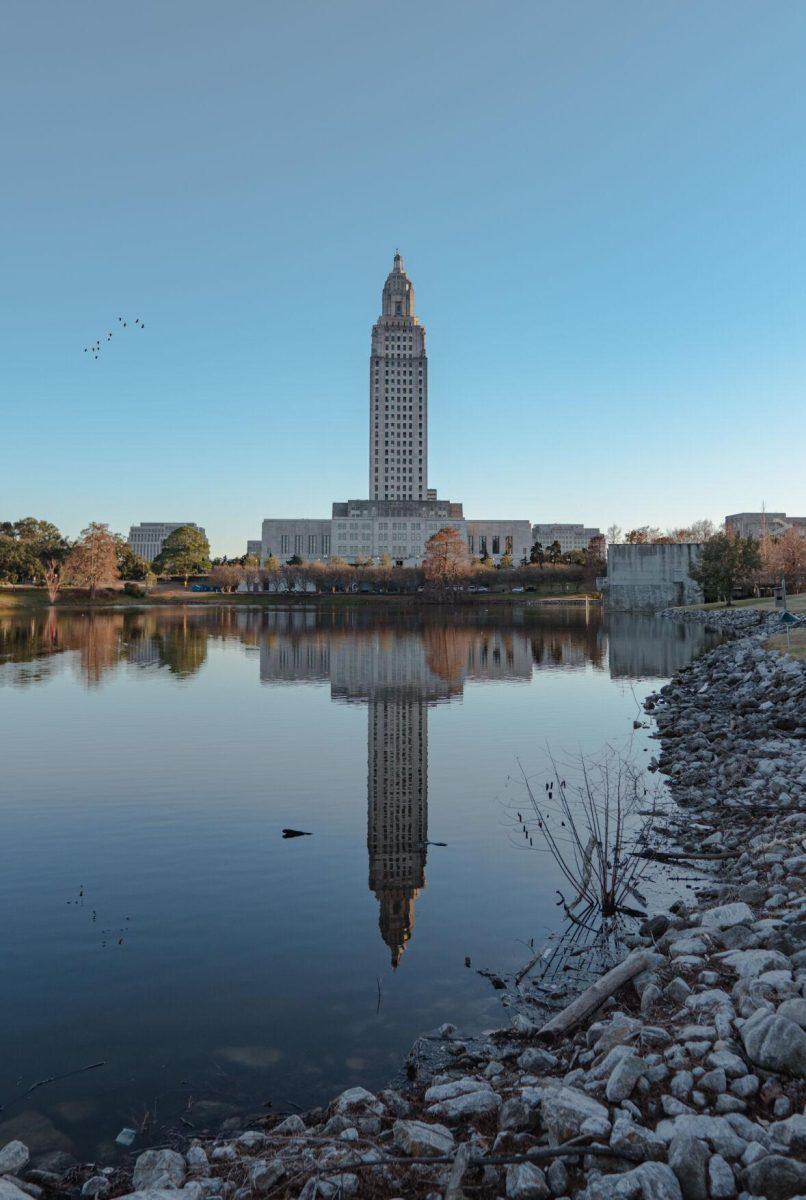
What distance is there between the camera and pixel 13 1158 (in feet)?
19.5

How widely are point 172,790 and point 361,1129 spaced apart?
1230 centimetres

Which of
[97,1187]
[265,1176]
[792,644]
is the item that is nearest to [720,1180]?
[265,1176]

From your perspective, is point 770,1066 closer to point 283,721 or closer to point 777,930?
point 777,930

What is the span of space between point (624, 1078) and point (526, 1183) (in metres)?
1.16

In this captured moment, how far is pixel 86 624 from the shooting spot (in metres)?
78.3

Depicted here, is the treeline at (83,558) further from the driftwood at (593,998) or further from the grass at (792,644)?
the driftwood at (593,998)

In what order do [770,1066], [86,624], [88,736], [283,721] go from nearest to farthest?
1. [770,1066]
2. [88,736]
3. [283,721]
4. [86,624]

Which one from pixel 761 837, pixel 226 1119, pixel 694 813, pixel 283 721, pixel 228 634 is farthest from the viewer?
pixel 228 634

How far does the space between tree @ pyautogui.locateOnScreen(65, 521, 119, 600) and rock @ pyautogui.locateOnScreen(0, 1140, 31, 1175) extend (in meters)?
123

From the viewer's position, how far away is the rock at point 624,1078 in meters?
5.64

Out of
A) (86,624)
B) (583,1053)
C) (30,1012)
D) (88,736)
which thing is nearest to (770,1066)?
(583,1053)

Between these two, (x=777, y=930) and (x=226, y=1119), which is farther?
(x=777, y=930)

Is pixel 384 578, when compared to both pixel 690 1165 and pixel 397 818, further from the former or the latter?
pixel 690 1165

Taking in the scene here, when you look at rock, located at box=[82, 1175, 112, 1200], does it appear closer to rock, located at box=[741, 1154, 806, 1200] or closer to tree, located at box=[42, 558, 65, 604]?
rock, located at box=[741, 1154, 806, 1200]
